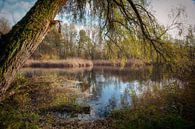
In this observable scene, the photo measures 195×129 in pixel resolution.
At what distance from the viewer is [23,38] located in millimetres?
3494

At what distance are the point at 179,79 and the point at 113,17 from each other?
2.30 meters

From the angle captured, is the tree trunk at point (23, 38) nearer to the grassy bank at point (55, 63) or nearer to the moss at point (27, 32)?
the moss at point (27, 32)

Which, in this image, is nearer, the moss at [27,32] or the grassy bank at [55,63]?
the moss at [27,32]

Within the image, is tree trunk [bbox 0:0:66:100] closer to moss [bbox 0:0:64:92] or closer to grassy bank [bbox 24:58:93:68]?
moss [bbox 0:0:64:92]

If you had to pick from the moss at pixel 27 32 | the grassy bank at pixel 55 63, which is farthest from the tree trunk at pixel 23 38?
the grassy bank at pixel 55 63

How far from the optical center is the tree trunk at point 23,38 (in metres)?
3.41

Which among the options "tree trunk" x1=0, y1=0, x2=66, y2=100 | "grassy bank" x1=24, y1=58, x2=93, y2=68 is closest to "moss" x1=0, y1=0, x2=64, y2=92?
"tree trunk" x1=0, y1=0, x2=66, y2=100

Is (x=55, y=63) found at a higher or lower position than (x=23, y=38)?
lower

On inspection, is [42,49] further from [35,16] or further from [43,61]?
[35,16]

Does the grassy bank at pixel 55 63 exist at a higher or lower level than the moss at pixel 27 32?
lower

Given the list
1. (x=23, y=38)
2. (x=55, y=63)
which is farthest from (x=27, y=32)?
(x=55, y=63)

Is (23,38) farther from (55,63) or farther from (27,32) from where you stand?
(55,63)

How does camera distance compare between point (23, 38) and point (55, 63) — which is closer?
point (23, 38)

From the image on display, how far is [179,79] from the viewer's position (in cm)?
713
